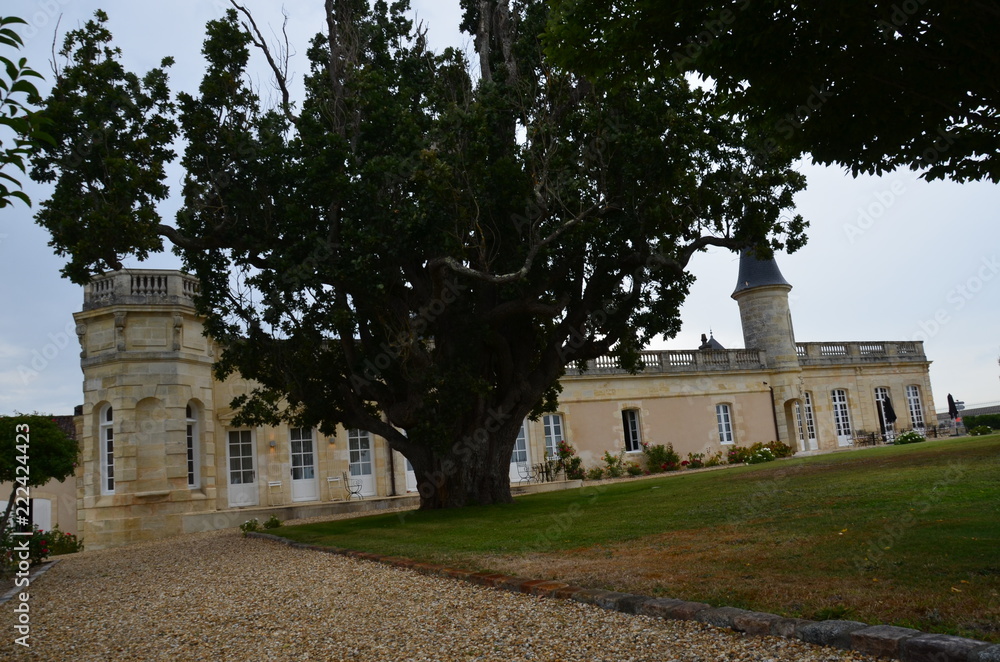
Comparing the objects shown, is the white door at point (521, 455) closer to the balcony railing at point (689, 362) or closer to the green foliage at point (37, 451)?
the balcony railing at point (689, 362)

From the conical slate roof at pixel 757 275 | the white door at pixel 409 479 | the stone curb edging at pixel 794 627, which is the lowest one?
the stone curb edging at pixel 794 627

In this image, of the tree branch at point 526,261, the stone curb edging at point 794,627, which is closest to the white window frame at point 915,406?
the tree branch at point 526,261

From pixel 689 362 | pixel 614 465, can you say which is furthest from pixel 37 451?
pixel 689 362

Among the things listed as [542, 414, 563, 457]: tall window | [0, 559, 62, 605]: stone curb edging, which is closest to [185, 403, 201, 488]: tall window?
[0, 559, 62, 605]: stone curb edging

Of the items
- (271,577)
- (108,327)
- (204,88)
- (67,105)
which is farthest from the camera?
(108,327)

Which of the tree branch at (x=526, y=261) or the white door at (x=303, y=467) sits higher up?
the tree branch at (x=526, y=261)

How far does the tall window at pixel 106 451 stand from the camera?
1612cm

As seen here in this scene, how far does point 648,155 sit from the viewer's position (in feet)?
32.8

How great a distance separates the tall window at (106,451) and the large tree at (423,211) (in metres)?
5.89

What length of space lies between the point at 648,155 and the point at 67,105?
7.69m

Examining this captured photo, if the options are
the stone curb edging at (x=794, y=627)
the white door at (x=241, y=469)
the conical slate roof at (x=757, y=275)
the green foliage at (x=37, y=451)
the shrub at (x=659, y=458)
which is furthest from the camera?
the conical slate roof at (x=757, y=275)

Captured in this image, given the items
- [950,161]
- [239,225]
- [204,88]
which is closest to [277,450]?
[239,225]

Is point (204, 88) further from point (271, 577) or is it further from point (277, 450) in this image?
point (277, 450)

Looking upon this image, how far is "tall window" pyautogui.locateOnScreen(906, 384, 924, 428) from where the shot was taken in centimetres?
2964
